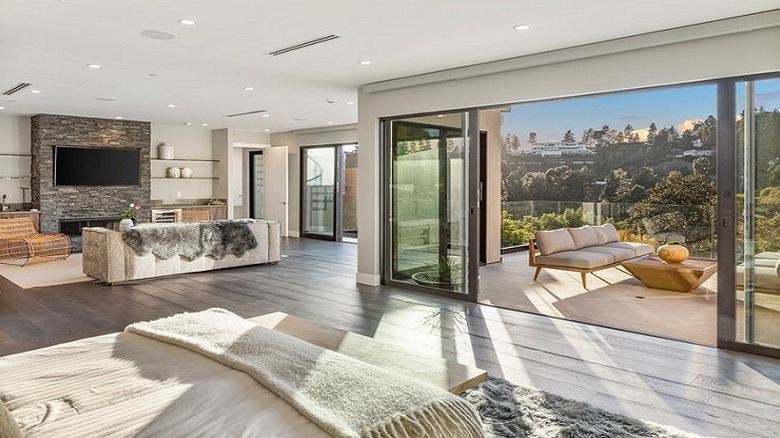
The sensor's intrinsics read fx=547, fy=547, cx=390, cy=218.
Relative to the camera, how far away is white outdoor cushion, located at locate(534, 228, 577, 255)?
725 cm

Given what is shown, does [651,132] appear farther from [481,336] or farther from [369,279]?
[481,336]

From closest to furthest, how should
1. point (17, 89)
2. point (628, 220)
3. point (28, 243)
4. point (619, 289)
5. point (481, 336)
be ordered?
point (481, 336), point (619, 289), point (17, 89), point (28, 243), point (628, 220)

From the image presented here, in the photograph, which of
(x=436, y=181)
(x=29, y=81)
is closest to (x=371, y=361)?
(x=436, y=181)

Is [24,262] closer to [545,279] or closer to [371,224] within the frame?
[371,224]

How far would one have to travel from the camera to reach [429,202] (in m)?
6.44

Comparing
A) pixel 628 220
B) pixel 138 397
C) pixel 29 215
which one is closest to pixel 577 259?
pixel 628 220

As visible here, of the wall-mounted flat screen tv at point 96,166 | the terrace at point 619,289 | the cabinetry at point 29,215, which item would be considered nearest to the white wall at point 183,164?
the wall-mounted flat screen tv at point 96,166

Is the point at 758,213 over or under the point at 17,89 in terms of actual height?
under

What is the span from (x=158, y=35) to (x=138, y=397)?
3730 millimetres

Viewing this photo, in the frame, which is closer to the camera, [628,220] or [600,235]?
[600,235]

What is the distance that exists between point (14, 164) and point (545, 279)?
9451 mm

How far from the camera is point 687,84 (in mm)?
4434

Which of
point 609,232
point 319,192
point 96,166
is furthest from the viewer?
point 319,192

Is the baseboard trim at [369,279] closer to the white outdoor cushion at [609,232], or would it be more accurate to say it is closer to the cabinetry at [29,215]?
the white outdoor cushion at [609,232]
